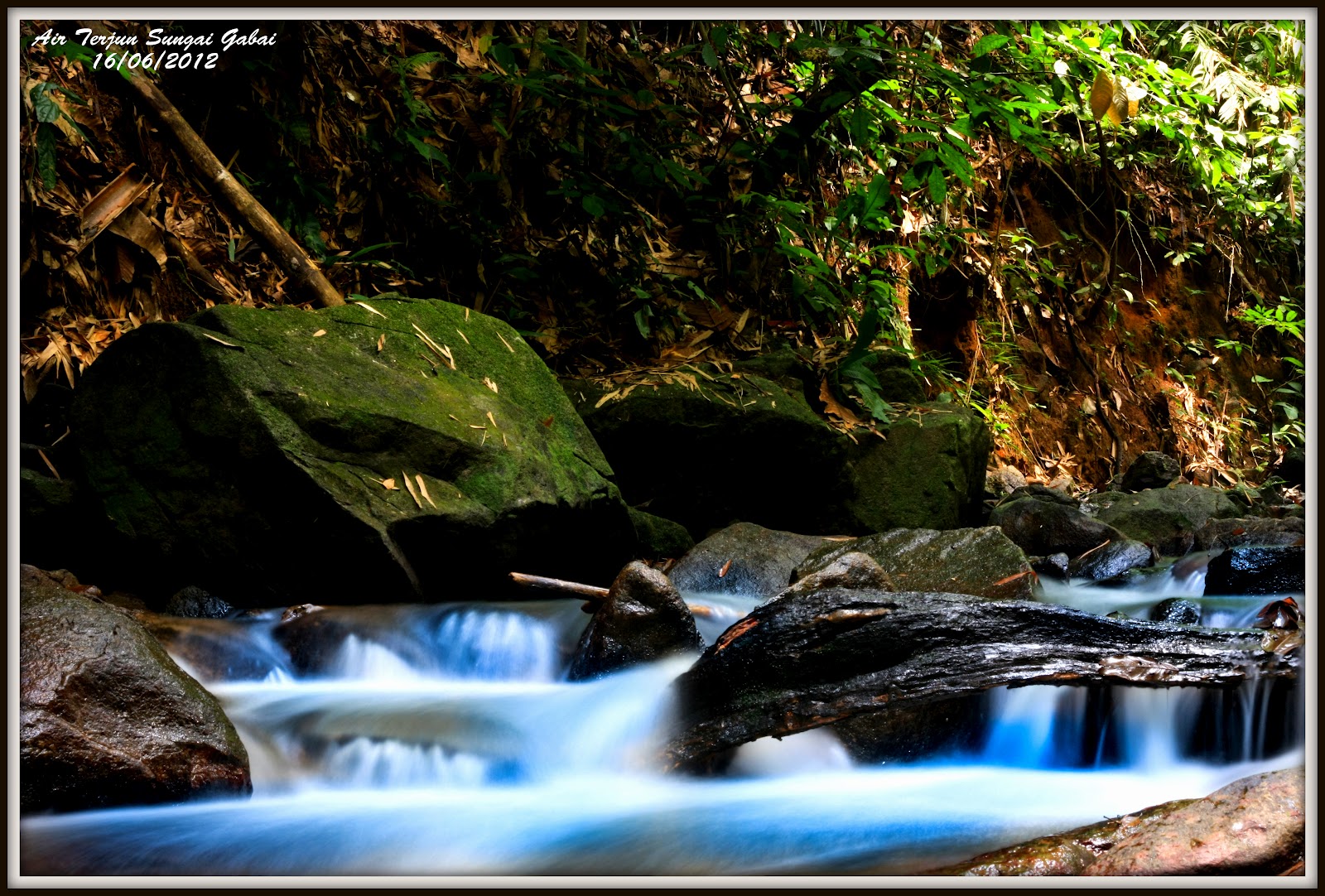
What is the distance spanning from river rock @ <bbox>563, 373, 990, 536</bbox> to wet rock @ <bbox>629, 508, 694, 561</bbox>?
1.00ft

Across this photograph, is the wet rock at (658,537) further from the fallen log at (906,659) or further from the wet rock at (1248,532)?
the wet rock at (1248,532)

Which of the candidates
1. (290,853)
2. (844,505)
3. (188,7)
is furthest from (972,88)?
(290,853)

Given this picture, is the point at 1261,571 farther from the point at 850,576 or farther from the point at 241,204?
the point at 241,204

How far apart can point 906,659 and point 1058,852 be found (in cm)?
71

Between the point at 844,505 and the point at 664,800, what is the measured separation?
3134 mm

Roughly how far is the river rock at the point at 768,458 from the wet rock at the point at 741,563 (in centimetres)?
73

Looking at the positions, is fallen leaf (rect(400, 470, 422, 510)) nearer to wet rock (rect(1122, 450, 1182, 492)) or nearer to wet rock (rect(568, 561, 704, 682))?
wet rock (rect(568, 561, 704, 682))

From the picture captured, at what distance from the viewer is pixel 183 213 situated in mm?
4789

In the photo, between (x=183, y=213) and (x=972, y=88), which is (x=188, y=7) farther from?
(x=972, y=88)

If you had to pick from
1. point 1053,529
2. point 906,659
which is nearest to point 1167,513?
point 1053,529

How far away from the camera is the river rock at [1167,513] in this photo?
17.2 ft

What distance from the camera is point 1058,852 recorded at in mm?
1740

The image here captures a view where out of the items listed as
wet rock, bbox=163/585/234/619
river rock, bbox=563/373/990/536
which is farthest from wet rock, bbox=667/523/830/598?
wet rock, bbox=163/585/234/619

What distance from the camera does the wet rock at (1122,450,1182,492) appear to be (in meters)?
7.37
